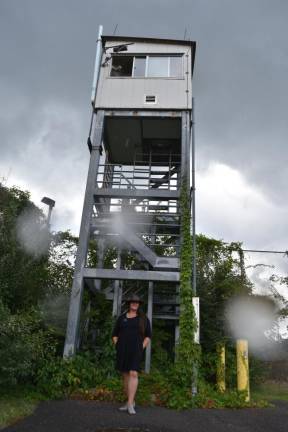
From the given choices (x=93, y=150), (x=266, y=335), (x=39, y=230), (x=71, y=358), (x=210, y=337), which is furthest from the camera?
(x=266, y=335)

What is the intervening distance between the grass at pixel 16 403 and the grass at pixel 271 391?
4778mm

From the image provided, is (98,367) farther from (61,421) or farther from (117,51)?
(117,51)

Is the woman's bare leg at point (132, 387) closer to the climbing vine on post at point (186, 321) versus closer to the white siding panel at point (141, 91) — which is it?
the climbing vine on post at point (186, 321)

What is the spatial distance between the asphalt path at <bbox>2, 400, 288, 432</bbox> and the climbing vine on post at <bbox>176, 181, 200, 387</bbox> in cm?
106

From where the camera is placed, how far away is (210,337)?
8891 millimetres

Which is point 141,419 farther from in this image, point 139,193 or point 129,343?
point 139,193

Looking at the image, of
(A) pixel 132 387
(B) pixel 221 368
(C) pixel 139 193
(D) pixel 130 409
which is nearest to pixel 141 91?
(C) pixel 139 193

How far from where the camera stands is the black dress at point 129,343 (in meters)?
5.34

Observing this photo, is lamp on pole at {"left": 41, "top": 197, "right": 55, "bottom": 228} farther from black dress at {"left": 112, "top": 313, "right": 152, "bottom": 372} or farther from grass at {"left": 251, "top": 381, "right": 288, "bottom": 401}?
grass at {"left": 251, "top": 381, "right": 288, "bottom": 401}

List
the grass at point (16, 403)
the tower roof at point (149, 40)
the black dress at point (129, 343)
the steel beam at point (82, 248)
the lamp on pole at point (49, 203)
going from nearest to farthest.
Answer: the grass at point (16, 403) < the black dress at point (129, 343) < the steel beam at point (82, 248) < the lamp on pole at point (49, 203) < the tower roof at point (149, 40)

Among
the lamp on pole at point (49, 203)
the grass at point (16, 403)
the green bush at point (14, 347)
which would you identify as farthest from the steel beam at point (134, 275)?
the lamp on pole at point (49, 203)

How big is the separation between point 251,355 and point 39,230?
6.61 meters

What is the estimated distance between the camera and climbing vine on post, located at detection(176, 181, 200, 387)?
680 centimetres

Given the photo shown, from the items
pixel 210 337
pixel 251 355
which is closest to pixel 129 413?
pixel 210 337
